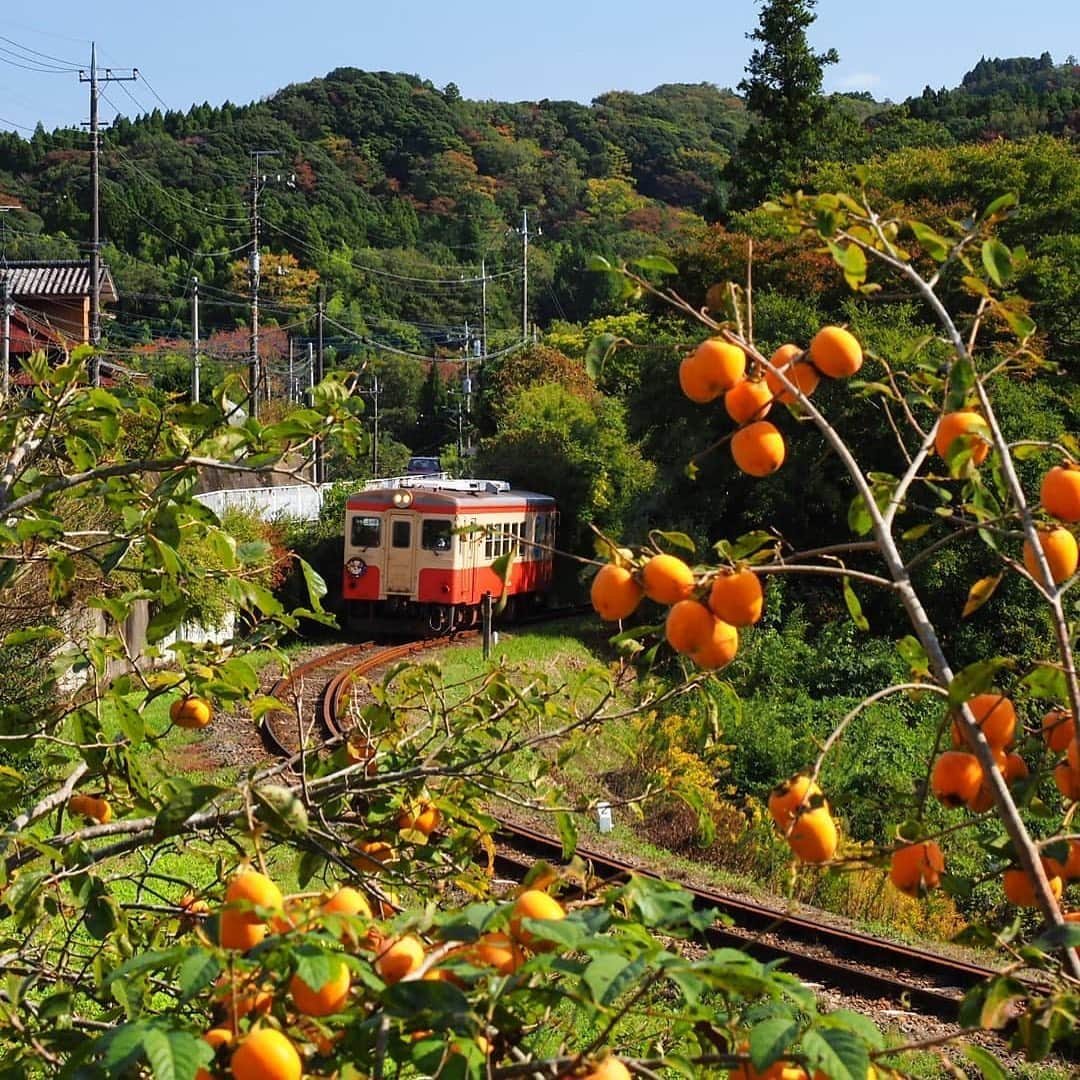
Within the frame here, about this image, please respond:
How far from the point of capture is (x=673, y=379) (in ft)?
64.5

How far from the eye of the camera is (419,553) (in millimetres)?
18016

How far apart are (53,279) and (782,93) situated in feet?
55.4

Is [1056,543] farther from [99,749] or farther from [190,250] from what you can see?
[190,250]

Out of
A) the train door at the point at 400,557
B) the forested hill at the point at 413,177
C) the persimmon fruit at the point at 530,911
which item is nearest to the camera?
the persimmon fruit at the point at 530,911

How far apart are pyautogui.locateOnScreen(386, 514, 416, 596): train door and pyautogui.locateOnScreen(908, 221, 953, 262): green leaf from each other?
53.5 ft

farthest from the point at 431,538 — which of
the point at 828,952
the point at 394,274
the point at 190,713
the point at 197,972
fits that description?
the point at 394,274

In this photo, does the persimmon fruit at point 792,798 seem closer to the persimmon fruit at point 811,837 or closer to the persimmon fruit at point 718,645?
the persimmon fruit at point 811,837

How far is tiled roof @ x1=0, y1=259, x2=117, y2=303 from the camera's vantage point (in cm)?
2753

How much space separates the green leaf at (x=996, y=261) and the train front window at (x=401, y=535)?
1634 cm

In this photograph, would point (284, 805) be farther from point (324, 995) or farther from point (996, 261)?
point (996, 261)

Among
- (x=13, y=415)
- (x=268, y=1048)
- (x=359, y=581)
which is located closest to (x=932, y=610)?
(x=359, y=581)

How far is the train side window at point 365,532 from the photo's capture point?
1828 centimetres

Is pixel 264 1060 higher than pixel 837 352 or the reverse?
the reverse

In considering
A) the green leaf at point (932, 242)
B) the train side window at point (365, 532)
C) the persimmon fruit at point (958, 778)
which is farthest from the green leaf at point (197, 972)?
the train side window at point (365, 532)
